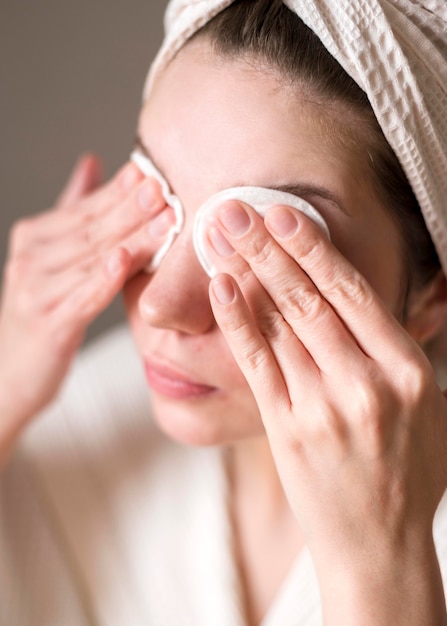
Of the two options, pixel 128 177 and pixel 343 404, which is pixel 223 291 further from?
pixel 128 177

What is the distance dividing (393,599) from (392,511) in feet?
0.29

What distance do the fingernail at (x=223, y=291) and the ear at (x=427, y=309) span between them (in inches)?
13.0

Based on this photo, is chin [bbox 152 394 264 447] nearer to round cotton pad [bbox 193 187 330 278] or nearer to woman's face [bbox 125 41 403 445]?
woman's face [bbox 125 41 403 445]

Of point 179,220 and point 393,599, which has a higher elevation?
point 179,220

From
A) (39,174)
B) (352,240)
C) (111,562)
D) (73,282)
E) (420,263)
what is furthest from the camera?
(39,174)

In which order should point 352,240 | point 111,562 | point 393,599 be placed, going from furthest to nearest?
point 111,562 → point 352,240 → point 393,599

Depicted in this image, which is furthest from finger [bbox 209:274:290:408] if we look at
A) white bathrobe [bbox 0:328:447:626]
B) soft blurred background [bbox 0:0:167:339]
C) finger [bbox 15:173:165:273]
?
soft blurred background [bbox 0:0:167:339]

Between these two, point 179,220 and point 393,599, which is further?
point 179,220

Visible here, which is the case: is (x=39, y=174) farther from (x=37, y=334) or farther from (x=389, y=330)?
(x=389, y=330)

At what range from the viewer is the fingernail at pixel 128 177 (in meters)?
1.01

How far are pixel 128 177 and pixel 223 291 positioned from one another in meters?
0.30

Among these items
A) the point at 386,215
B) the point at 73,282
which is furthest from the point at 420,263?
the point at 73,282

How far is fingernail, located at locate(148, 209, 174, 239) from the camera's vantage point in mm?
940

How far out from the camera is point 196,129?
90 cm
